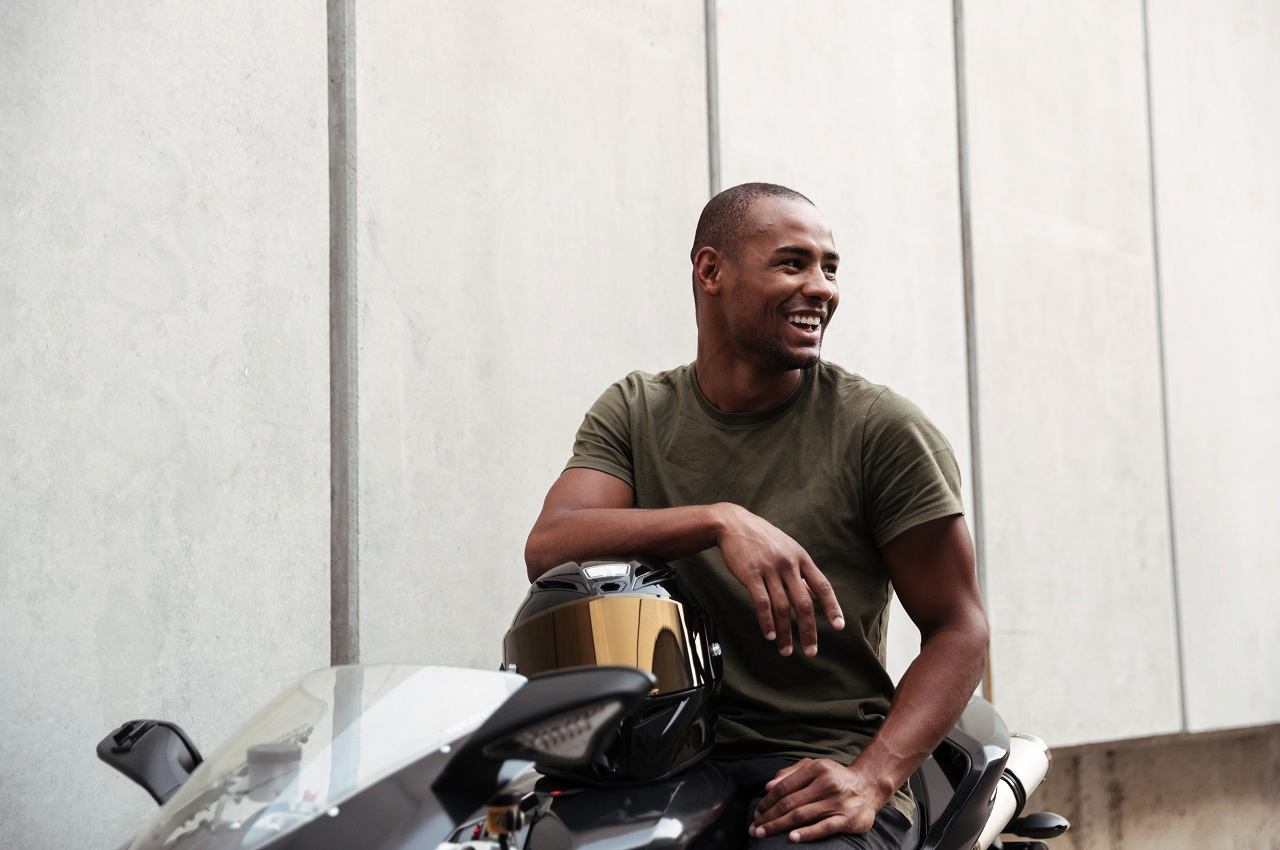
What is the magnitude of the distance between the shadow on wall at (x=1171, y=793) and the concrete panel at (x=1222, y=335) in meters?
0.29

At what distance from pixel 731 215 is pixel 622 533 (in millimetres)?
716

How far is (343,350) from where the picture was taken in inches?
122

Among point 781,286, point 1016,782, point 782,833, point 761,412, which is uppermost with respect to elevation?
point 781,286

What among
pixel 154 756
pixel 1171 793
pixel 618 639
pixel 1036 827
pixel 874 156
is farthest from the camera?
pixel 1171 793

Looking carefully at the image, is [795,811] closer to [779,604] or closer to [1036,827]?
[779,604]

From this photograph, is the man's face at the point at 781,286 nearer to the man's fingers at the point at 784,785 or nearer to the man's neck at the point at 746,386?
the man's neck at the point at 746,386

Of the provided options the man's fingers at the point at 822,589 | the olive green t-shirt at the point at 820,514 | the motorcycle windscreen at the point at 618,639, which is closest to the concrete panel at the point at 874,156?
the olive green t-shirt at the point at 820,514

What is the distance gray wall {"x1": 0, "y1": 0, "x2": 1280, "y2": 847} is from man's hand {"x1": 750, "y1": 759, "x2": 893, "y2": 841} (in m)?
1.49

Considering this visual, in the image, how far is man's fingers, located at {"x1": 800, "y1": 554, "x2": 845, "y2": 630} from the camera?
1765mm

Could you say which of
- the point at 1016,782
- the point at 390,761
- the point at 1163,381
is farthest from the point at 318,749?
the point at 1163,381

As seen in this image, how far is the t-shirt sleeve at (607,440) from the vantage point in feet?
7.72

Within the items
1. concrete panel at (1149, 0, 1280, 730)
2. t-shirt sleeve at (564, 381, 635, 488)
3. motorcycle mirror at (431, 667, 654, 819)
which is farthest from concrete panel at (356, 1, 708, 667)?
concrete panel at (1149, 0, 1280, 730)

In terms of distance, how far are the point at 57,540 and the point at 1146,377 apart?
450 cm

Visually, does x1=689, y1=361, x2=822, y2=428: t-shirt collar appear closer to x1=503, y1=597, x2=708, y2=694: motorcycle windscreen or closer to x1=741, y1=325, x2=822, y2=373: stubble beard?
x1=741, y1=325, x2=822, y2=373: stubble beard
